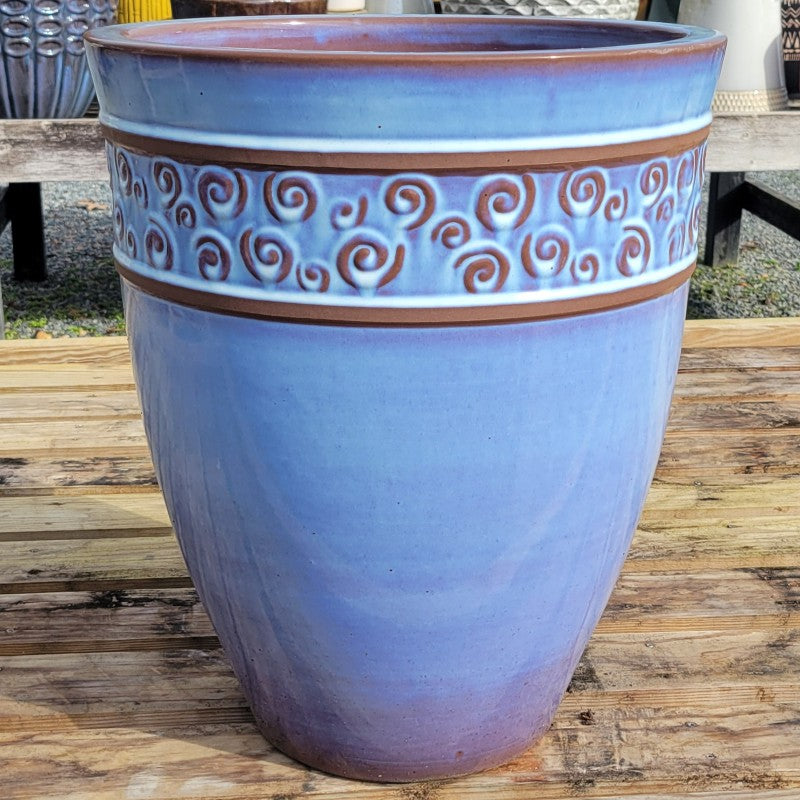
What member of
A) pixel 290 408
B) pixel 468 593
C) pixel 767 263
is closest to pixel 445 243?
pixel 290 408

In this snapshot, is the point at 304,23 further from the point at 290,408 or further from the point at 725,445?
the point at 725,445

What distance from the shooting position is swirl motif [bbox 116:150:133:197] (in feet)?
3.49

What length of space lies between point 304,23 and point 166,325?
432 mm

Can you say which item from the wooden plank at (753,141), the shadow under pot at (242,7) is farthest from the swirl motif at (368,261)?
the wooden plank at (753,141)

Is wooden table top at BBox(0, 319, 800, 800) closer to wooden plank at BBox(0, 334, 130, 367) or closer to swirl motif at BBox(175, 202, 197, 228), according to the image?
wooden plank at BBox(0, 334, 130, 367)

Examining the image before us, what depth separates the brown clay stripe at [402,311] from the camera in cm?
97

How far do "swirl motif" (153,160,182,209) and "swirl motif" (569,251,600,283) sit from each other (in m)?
0.31

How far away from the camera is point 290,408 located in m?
1.02

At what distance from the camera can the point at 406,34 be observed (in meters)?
1.36

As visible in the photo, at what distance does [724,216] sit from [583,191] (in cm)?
335

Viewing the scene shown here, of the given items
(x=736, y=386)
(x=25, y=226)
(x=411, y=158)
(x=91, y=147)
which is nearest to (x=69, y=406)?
(x=91, y=147)

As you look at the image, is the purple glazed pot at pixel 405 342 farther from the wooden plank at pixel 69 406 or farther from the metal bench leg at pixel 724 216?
the metal bench leg at pixel 724 216

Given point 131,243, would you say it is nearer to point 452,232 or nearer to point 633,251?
point 452,232

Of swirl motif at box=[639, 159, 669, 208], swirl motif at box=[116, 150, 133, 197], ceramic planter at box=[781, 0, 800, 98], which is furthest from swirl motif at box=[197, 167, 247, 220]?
ceramic planter at box=[781, 0, 800, 98]
